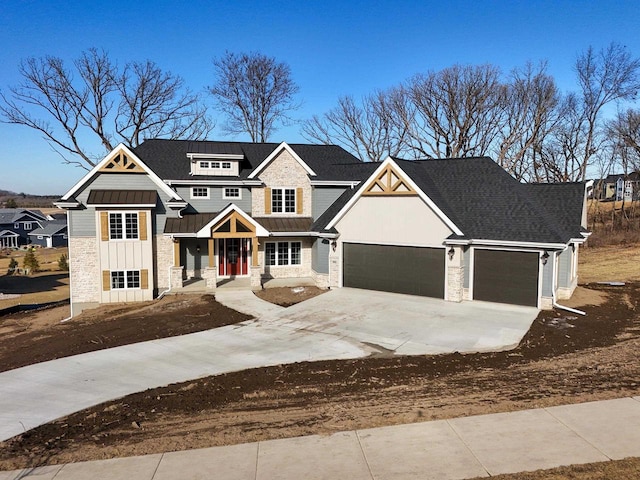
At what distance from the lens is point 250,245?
24.1 metres

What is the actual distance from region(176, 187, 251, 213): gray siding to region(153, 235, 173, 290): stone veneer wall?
205 cm

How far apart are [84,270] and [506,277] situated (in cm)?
1868

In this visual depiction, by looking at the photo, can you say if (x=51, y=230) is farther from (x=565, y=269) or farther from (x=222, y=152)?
(x=565, y=269)

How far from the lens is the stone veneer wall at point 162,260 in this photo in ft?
72.3

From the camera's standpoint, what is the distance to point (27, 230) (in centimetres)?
7744

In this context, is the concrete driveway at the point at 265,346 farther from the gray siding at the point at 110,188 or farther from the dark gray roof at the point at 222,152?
the dark gray roof at the point at 222,152

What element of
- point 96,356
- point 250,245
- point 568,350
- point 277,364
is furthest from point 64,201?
point 568,350

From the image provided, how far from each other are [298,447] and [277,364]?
4.54 metres

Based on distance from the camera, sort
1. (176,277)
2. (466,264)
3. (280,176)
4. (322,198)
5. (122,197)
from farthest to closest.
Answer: (322,198)
(280,176)
(176,277)
(122,197)
(466,264)

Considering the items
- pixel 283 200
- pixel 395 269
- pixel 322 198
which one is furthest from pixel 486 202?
pixel 283 200

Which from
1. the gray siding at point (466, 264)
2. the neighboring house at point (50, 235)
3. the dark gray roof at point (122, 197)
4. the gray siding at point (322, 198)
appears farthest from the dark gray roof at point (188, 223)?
the neighboring house at point (50, 235)

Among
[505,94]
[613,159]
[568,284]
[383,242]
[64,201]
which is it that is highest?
[505,94]

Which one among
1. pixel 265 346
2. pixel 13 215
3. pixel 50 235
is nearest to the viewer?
pixel 265 346

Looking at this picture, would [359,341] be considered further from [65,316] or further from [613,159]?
[613,159]
